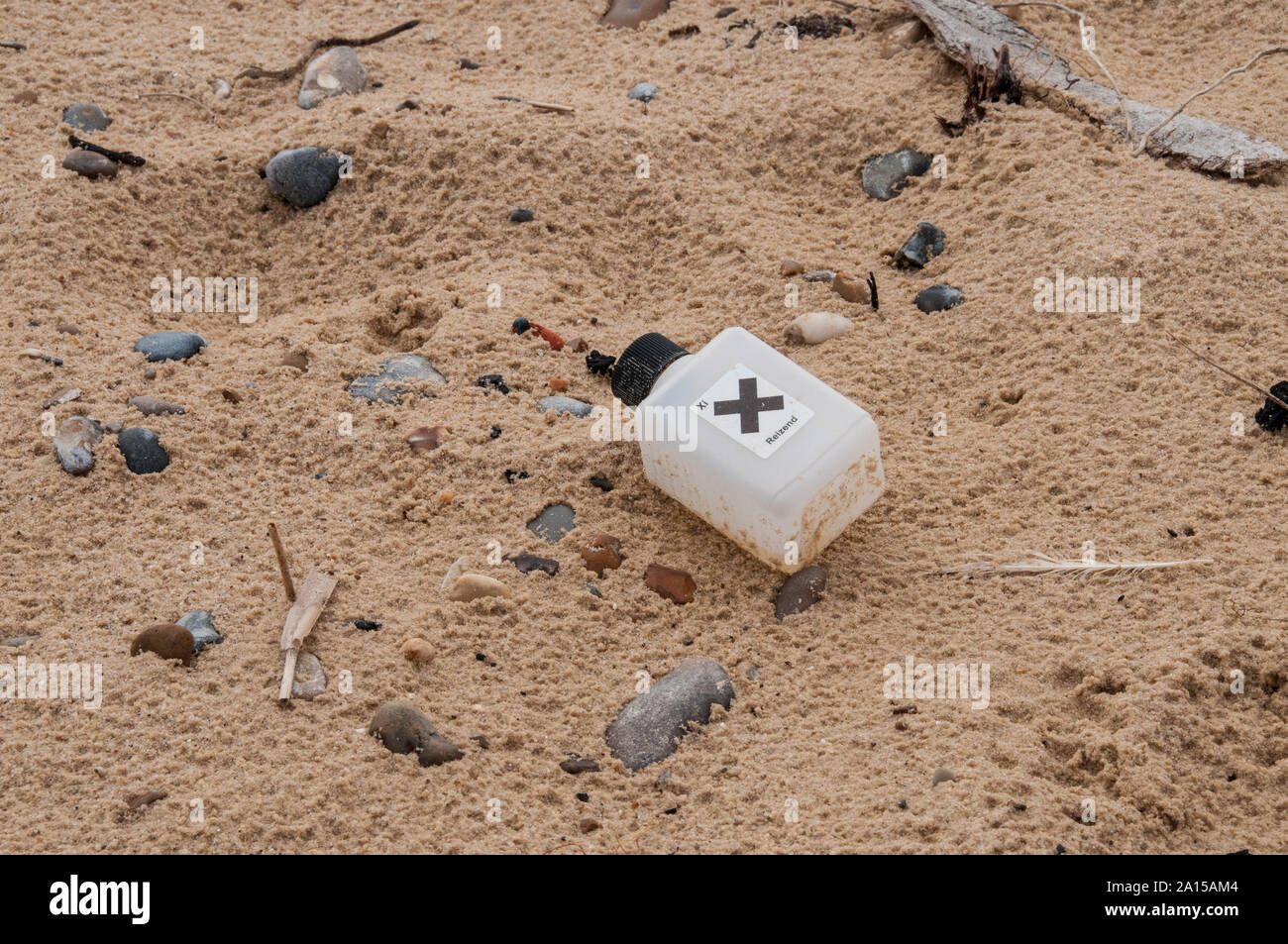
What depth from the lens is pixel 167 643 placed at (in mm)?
2975

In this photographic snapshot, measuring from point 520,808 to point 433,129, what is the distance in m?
2.52

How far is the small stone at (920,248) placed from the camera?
4.08 m

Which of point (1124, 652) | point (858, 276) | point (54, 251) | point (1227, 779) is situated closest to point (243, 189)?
point (54, 251)

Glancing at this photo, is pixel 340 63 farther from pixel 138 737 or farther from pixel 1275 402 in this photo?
pixel 1275 402

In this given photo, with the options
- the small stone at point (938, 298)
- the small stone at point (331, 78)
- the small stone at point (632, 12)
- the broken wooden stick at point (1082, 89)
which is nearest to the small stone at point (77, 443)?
the small stone at point (331, 78)

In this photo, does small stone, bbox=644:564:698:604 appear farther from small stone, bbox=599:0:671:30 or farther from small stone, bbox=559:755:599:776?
small stone, bbox=599:0:671:30

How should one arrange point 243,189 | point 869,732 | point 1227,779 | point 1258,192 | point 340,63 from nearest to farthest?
point 1227,779
point 869,732
point 1258,192
point 243,189
point 340,63

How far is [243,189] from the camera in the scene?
4406 millimetres

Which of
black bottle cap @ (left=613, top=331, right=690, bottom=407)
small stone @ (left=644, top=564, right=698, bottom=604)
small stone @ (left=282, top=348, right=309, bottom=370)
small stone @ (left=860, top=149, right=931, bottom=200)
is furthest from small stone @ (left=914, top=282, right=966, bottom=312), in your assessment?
small stone @ (left=282, top=348, right=309, bottom=370)

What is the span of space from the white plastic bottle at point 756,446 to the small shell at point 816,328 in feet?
1.69

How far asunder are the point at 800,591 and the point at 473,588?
761 millimetres

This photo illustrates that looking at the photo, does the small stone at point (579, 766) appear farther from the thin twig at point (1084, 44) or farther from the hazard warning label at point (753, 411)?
the thin twig at point (1084, 44)

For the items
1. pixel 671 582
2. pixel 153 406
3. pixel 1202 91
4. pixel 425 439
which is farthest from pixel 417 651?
pixel 1202 91
